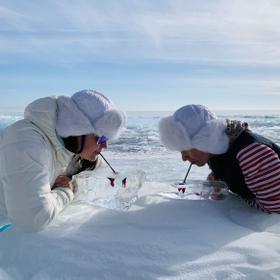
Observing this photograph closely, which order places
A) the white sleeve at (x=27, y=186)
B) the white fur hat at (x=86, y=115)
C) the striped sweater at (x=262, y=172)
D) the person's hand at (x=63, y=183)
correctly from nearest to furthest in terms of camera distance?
the white sleeve at (x=27, y=186)
the white fur hat at (x=86, y=115)
the striped sweater at (x=262, y=172)
the person's hand at (x=63, y=183)

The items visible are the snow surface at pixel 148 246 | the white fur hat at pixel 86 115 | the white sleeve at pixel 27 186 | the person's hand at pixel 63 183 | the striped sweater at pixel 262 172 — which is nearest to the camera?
the snow surface at pixel 148 246

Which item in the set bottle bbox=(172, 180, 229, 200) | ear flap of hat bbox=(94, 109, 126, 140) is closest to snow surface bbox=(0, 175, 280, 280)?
bottle bbox=(172, 180, 229, 200)

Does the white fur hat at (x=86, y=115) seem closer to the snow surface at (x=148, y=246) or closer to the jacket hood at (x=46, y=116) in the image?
the jacket hood at (x=46, y=116)

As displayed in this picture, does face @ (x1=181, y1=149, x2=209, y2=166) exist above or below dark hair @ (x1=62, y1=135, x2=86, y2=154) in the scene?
below

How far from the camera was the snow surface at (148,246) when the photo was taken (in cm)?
169

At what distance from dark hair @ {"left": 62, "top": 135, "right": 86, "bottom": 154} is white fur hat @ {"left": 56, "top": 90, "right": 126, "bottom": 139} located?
53 millimetres

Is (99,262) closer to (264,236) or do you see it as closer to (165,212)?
(165,212)

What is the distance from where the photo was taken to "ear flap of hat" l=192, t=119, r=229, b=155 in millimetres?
2357

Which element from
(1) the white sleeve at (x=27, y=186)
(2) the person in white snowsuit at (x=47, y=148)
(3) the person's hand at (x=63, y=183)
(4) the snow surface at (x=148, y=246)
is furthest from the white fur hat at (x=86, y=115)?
(4) the snow surface at (x=148, y=246)

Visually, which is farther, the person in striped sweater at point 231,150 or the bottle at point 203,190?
the bottle at point 203,190

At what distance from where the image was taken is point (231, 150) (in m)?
2.44

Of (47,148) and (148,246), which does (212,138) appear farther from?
(47,148)

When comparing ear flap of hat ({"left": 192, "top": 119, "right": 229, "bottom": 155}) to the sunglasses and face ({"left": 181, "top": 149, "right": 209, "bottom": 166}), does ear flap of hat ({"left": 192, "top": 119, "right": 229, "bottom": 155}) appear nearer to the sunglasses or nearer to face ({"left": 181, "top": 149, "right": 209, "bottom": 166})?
face ({"left": 181, "top": 149, "right": 209, "bottom": 166})

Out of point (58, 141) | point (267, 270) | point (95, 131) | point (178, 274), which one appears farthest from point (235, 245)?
point (58, 141)
